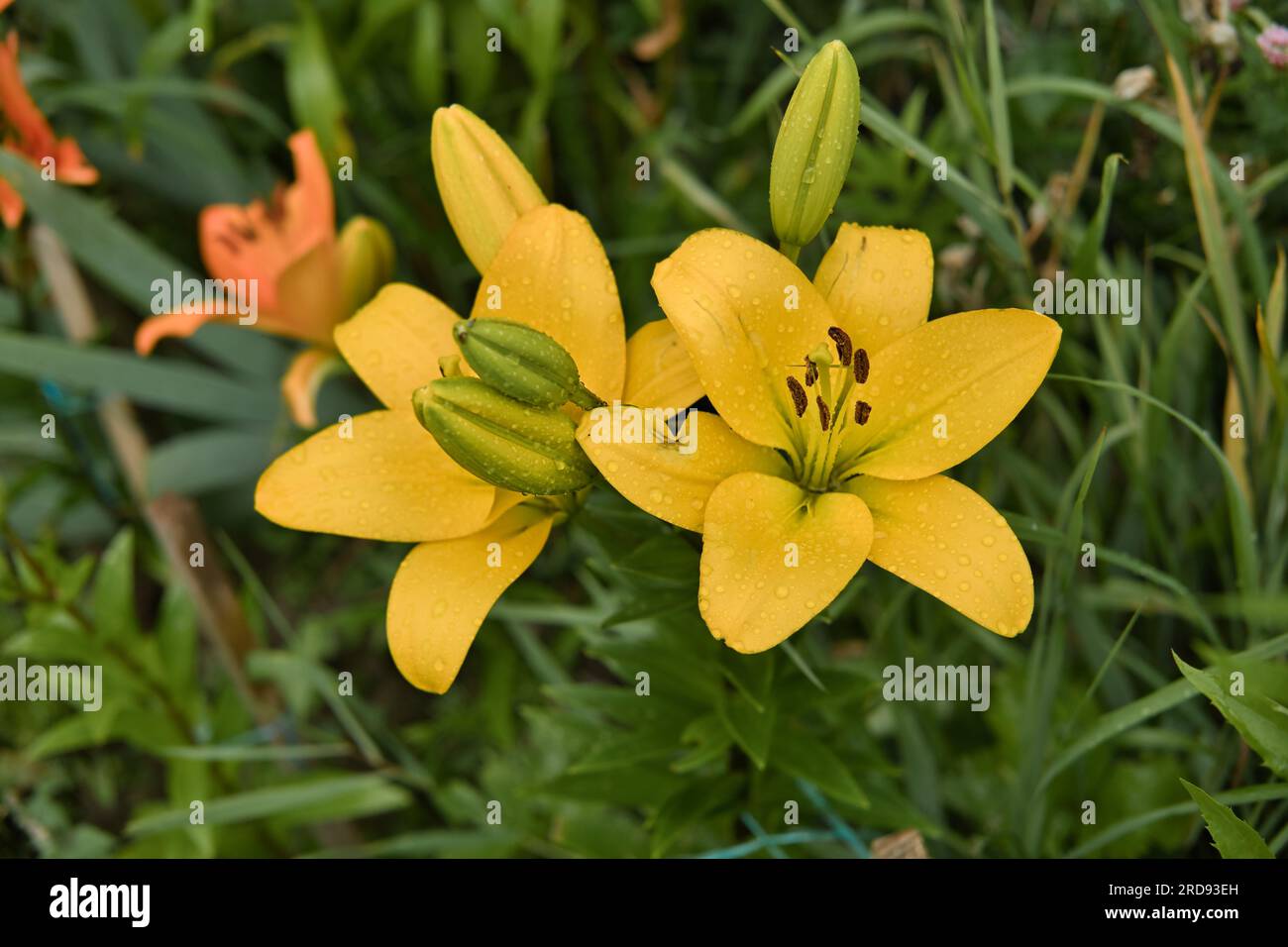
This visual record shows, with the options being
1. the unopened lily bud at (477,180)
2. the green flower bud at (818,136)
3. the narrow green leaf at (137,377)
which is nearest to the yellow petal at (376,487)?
the unopened lily bud at (477,180)

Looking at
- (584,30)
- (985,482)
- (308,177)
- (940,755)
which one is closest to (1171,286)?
(985,482)

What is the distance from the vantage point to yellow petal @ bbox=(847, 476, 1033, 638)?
468 mm

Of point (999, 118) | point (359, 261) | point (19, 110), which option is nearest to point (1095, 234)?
point (999, 118)

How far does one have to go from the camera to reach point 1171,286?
3.50ft

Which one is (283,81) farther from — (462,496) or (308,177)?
(462,496)

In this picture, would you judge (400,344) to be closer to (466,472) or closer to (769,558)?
(466,472)

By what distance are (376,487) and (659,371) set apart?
0.50 ft

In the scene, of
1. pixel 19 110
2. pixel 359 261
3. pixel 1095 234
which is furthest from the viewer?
pixel 359 261

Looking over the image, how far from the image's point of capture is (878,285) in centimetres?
53

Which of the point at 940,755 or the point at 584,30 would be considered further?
the point at 584,30

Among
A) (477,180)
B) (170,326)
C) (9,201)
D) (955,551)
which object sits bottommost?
(955,551)

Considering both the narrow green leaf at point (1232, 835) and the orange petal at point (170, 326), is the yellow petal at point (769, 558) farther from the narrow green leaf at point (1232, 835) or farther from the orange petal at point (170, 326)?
the orange petal at point (170, 326)

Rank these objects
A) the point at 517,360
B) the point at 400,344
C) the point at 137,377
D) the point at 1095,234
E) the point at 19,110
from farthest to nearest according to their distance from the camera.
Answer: the point at 137,377 < the point at 19,110 < the point at 1095,234 < the point at 400,344 < the point at 517,360
